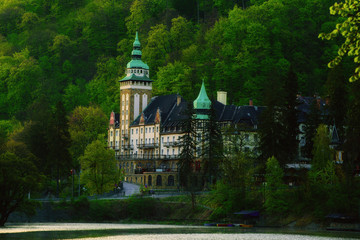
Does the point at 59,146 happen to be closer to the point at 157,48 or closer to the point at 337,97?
the point at 337,97

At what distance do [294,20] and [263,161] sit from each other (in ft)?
222

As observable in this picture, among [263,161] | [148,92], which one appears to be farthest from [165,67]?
[263,161]

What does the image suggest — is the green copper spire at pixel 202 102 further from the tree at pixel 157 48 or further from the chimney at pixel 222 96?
the tree at pixel 157 48

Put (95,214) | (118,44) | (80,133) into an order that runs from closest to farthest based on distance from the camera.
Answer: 1. (95,214)
2. (80,133)
3. (118,44)

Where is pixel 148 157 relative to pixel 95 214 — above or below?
above

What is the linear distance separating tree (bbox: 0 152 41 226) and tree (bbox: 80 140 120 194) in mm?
35646

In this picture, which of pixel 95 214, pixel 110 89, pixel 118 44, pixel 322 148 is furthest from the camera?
pixel 118 44

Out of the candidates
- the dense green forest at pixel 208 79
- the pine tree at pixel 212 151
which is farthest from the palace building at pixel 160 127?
the dense green forest at pixel 208 79

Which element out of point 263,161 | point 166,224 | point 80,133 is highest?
point 80,133

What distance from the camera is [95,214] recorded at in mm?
105625

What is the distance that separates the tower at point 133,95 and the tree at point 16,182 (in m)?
67.5

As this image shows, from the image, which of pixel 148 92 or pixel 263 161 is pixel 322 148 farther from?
pixel 148 92

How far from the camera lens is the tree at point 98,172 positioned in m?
119

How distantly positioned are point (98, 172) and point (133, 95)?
34.0 m
